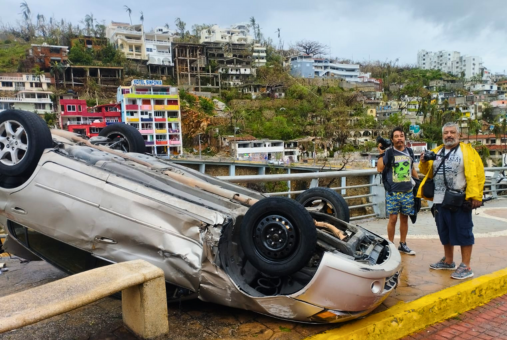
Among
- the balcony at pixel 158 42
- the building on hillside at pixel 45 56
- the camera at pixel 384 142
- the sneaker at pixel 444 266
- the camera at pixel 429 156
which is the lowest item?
the sneaker at pixel 444 266

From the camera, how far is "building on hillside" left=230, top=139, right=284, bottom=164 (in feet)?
181

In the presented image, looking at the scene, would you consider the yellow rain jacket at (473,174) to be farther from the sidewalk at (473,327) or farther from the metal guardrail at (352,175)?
the metal guardrail at (352,175)

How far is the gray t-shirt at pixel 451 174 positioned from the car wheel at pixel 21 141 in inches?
171

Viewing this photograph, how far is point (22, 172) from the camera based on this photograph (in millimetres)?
3490

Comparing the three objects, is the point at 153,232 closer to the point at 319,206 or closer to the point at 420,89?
the point at 319,206

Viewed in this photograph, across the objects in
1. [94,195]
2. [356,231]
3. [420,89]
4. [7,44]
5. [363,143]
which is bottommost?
[363,143]

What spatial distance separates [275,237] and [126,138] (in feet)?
9.42

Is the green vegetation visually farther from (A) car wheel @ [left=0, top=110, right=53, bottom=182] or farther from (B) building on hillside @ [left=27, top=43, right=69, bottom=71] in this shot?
(A) car wheel @ [left=0, top=110, right=53, bottom=182]

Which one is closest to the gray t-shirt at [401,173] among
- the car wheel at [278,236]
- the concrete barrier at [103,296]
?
the car wheel at [278,236]

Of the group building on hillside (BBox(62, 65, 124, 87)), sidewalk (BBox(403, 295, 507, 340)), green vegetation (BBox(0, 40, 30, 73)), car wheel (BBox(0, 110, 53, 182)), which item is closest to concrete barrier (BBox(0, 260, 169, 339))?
car wheel (BBox(0, 110, 53, 182))

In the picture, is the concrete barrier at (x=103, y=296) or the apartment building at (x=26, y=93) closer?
the concrete barrier at (x=103, y=296)

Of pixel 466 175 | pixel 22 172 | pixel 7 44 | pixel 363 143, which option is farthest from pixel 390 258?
pixel 7 44

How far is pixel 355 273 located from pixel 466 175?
2257mm

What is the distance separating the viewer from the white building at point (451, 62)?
517 feet
